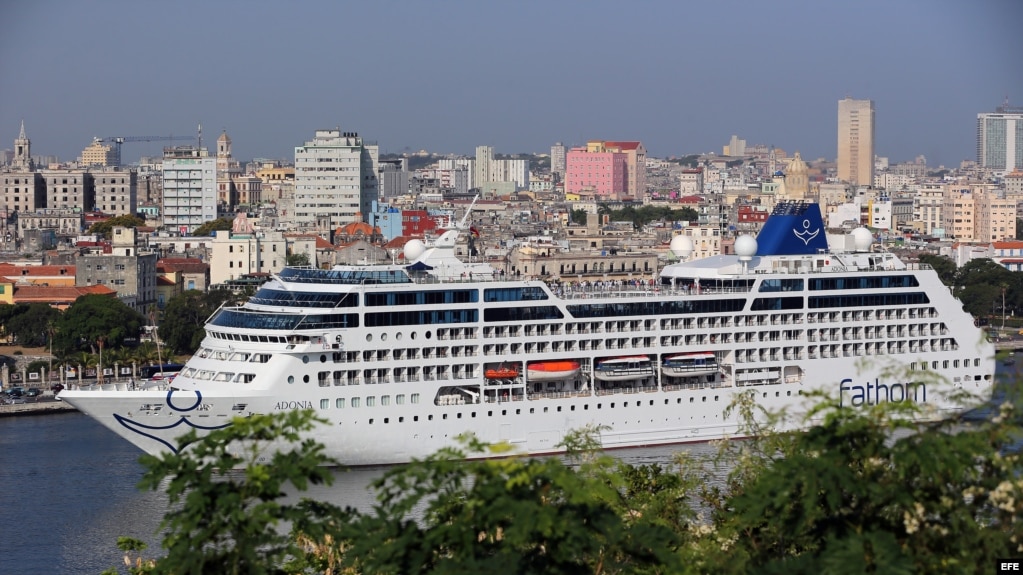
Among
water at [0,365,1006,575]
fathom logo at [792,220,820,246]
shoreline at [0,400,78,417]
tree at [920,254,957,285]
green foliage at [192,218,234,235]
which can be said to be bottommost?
water at [0,365,1006,575]

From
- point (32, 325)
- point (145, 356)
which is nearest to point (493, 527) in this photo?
point (145, 356)

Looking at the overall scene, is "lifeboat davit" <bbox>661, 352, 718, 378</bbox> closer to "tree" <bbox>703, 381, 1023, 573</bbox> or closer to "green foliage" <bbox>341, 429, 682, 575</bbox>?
"tree" <bbox>703, 381, 1023, 573</bbox>

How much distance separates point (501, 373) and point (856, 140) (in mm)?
134527

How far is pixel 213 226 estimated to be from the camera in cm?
8000

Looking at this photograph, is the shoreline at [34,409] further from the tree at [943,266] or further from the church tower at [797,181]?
the church tower at [797,181]

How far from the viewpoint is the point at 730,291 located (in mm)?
29953

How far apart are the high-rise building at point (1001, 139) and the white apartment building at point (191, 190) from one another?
9755cm

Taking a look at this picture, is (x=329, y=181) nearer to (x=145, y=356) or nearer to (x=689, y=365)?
(x=145, y=356)

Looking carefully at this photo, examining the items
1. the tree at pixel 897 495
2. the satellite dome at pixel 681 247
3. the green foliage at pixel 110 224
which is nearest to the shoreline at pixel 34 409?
the satellite dome at pixel 681 247

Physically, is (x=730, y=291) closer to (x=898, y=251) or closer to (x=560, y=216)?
(x=898, y=251)

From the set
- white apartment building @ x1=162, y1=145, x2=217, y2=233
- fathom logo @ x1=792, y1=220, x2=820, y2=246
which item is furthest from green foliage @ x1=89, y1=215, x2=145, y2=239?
fathom logo @ x1=792, y1=220, x2=820, y2=246

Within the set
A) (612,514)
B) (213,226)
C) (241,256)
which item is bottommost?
(612,514)

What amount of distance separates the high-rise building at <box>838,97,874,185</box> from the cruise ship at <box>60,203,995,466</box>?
123m

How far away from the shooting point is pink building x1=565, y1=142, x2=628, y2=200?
149 metres
